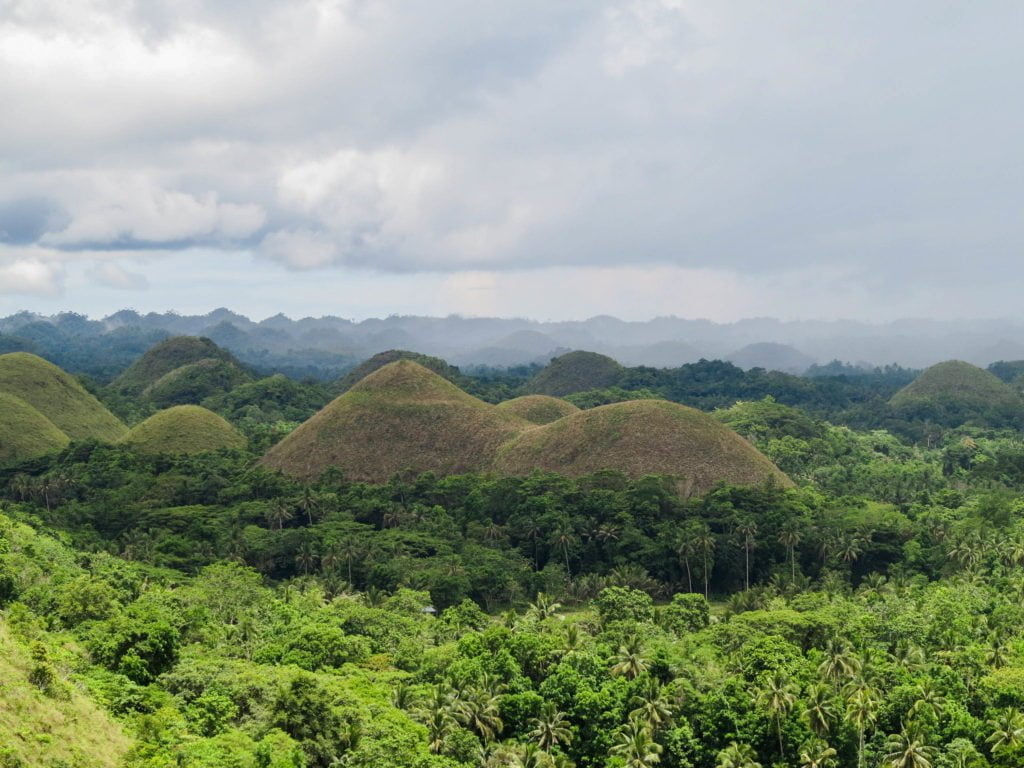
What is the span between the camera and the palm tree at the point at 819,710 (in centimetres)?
4419

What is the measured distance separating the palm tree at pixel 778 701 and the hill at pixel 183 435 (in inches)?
4286

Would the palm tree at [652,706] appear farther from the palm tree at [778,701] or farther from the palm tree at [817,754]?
the palm tree at [817,754]

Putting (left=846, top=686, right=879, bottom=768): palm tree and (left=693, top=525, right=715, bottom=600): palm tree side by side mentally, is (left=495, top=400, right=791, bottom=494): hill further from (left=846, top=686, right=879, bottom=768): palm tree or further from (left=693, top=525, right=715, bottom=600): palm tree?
(left=846, top=686, right=879, bottom=768): palm tree

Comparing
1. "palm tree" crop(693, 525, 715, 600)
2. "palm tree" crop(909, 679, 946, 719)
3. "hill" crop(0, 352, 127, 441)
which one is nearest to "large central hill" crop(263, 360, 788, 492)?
"palm tree" crop(693, 525, 715, 600)

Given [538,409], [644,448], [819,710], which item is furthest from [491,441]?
[819,710]

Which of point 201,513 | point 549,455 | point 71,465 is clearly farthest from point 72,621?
point 71,465

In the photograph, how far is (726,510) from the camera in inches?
3445

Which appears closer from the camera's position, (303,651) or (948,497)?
(303,651)

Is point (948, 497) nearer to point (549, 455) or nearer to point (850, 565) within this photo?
point (850, 565)

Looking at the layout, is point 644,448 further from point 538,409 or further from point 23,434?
point 23,434

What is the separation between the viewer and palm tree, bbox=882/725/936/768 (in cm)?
4094

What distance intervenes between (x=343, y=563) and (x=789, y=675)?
4383 centimetres

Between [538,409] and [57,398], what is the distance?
91.3 metres

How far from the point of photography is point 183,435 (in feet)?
458
